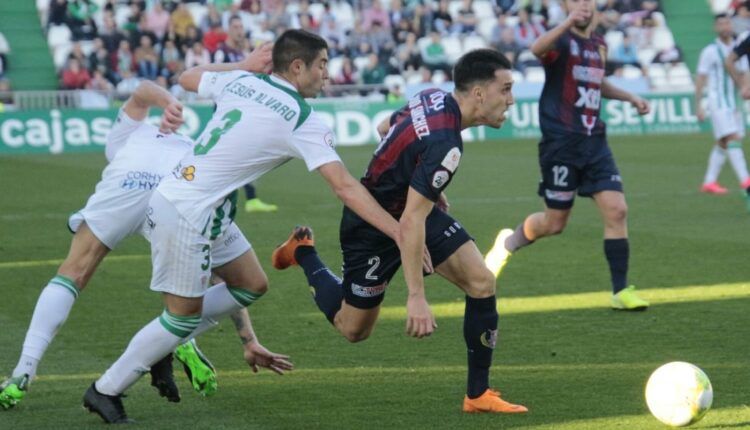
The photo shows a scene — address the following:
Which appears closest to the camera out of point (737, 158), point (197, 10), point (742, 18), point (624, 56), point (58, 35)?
point (737, 158)

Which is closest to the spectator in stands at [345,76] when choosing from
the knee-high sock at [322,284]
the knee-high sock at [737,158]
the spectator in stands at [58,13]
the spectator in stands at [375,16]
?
the spectator in stands at [375,16]

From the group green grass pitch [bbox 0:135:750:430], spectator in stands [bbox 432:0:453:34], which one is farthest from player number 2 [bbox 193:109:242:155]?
spectator in stands [bbox 432:0:453:34]

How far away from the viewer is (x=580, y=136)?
983 centimetres

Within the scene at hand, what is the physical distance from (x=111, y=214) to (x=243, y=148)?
46.9 inches

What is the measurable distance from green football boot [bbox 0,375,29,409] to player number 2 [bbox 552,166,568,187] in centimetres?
456

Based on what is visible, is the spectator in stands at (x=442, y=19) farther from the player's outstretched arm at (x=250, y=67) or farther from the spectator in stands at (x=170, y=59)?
the player's outstretched arm at (x=250, y=67)

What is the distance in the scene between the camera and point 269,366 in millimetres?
7066

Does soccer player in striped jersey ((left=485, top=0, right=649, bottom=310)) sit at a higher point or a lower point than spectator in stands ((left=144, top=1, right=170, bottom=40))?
higher

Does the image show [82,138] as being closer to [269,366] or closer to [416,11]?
[416,11]

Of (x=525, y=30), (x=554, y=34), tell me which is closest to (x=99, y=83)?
(x=525, y=30)

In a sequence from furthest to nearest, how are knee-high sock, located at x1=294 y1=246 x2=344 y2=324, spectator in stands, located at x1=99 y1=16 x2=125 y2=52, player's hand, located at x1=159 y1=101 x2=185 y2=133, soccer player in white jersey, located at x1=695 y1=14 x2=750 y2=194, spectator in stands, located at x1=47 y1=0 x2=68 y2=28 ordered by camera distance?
spectator in stands, located at x1=47 y1=0 x2=68 y2=28 < spectator in stands, located at x1=99 y1=16 x2=125 y2=52 < soccer player in white jersey, located at x1=695 y1=14 x2=750 y2=194 < knee-high sock, located at x1=294 y1=246 x2=344 y2=324 < player's hand, located at x1=159 y1=101 x2=185 y2=133

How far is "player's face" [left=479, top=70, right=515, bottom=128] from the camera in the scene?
20.7 feet

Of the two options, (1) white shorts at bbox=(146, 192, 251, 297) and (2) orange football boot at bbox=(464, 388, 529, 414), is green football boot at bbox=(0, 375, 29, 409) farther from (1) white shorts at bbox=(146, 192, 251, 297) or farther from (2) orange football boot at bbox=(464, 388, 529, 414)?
(2) orange football boot at bbox=(464, 388, 529, 414)

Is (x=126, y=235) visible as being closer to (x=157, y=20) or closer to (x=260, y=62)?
(x=260, y=62)
